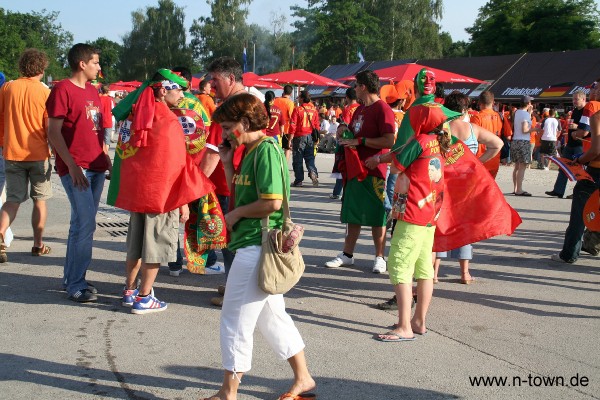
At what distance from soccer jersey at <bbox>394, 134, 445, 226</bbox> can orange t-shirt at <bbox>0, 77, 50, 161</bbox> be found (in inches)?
155

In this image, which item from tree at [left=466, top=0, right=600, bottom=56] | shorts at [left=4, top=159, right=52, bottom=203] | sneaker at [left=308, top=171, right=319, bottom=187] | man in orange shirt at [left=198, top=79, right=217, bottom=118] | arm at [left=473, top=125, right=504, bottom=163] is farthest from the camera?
tree at [left=466, top=0, right=600, bottom=56]

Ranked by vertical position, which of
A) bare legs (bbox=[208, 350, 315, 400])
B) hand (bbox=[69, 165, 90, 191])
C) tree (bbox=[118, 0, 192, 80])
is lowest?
bare legs (bbox=[208, 350, 315, 400])

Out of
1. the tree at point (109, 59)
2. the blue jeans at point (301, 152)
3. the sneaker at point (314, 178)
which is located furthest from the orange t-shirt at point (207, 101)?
the tree at point (109, 59)

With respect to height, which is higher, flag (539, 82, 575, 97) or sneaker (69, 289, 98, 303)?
flag (539, 82, 575, 97)

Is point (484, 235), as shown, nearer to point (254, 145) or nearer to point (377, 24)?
point (254, 145)

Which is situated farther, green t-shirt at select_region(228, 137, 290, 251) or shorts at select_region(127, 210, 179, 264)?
shorts at select_region(127, 210, 179, 264)

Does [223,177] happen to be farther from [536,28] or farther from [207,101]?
[536,28]

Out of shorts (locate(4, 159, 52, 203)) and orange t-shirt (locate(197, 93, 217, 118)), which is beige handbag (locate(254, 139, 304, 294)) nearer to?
shorts (locate(4, 159, 52, 203))

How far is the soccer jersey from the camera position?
473 cm

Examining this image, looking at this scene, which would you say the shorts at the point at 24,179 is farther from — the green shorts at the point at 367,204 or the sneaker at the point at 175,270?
the green shorts at the point at 367,204

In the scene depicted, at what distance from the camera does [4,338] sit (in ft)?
15.2

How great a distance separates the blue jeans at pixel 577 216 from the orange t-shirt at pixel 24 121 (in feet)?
18.6

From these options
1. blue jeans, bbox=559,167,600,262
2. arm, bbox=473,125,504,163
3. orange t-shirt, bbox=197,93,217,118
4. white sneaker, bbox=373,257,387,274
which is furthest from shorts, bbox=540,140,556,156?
arm, bbox=473,125,504,163

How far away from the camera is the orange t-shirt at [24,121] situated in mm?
6762
